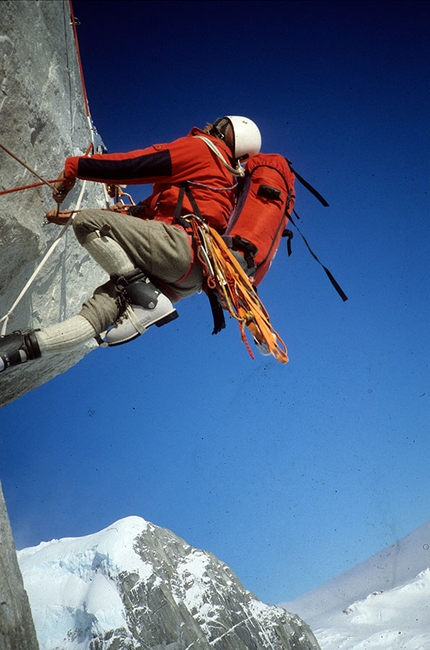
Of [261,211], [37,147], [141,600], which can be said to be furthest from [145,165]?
[141,600]

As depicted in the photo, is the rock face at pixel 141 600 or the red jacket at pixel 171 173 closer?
the red jacket at pixel 171 173

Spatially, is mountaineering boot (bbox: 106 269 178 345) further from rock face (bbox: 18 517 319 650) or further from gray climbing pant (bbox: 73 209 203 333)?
rock face (bbox: 18 517 319 650)

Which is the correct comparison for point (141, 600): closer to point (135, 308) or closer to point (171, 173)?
point (135, 308)

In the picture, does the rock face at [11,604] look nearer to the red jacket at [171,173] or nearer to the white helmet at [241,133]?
the red jacket at [171,173]

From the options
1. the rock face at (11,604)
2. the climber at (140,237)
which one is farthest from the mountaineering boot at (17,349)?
the rock face at (11,604)

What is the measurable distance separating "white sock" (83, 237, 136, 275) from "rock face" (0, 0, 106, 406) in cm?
127

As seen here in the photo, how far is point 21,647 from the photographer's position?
11.5 feet

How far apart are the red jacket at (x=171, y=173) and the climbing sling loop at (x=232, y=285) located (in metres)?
0.20

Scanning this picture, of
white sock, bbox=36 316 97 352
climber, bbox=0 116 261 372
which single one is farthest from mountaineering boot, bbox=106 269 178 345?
white sock, bbox=36 316 97 352

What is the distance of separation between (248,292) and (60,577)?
69295 millimetres

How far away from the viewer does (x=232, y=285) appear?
3.94 m

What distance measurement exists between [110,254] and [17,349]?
0.87 meters

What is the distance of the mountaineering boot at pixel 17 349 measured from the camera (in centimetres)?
332

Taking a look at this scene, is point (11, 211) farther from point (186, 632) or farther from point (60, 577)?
point (60, 577)
